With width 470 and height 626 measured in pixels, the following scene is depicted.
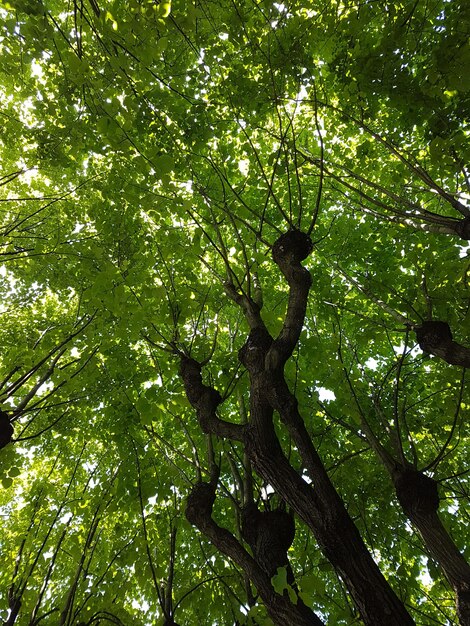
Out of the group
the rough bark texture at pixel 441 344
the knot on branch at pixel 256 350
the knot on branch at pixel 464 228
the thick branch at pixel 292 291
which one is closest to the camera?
the thick branch at pixel 292 291

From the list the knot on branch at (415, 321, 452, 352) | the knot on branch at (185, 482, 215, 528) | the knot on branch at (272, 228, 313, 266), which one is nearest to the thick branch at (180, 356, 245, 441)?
the knot on branch at (185, 482, 215, 528)

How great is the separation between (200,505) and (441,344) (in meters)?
2.75

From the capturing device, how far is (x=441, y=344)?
357cm

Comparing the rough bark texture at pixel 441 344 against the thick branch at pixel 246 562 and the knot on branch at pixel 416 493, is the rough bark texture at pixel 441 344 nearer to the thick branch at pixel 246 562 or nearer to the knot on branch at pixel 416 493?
the knot on branch at pixel 416 493

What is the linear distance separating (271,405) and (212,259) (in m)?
3.76

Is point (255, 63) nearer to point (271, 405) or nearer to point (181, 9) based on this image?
point (181, 9)

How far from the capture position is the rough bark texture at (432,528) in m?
2.83

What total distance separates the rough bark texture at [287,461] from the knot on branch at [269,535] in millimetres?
21

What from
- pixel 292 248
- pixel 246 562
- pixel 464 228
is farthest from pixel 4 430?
pixel 464 228

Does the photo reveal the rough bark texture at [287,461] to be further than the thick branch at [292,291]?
No

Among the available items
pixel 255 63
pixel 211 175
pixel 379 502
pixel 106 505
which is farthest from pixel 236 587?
pixel 255 63

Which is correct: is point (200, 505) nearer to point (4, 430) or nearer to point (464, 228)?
point (4, 430)

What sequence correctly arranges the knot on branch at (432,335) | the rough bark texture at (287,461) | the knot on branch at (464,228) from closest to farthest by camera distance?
1. the rough bark texture at (287,461)
2. the knot on branch at (464,228)
3. the knot on branch at (432,335)

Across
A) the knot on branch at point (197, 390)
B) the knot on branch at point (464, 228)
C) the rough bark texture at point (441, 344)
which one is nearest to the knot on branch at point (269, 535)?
the knot on branch at point (197, 390)
